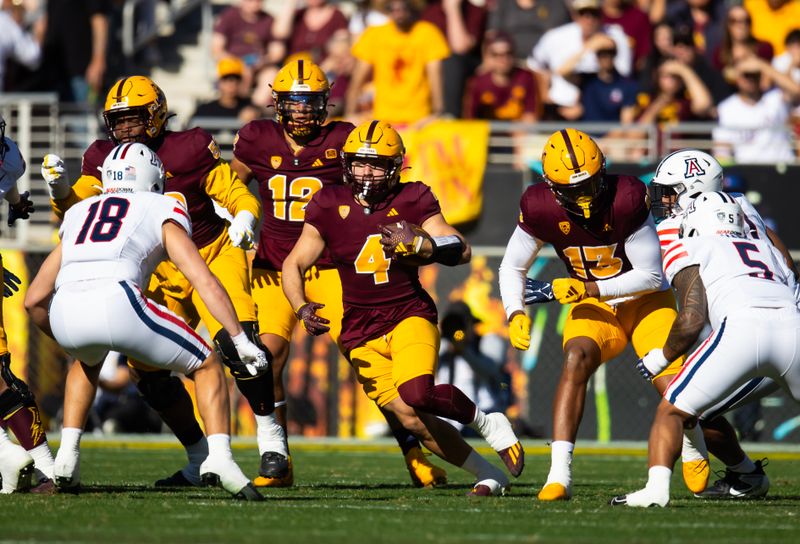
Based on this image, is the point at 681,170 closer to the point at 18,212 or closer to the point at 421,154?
the point at 18,212

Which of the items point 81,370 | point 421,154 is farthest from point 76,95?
point 81,370

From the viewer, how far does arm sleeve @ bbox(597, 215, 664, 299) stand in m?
7.74

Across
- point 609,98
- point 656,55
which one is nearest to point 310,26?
point 609,98

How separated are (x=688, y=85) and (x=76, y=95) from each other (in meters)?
5.95

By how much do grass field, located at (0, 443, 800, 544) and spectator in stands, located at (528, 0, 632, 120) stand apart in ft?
19.4

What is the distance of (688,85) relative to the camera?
13914mm

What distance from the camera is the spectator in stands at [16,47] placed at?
1471cm

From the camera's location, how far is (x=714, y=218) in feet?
23.6

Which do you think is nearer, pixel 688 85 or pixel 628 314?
pixel 628 314

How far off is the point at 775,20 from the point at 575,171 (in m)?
7.94

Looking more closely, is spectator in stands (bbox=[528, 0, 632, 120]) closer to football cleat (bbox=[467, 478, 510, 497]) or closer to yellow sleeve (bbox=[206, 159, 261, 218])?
yellow sleeve (bbox=[206, 159, 261, 218])

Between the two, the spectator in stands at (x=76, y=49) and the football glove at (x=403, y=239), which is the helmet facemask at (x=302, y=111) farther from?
the spectator in stands at (x=76, y=49)

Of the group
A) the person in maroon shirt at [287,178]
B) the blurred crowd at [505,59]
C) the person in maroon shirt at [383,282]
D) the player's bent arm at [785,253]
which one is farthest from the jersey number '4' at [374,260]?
the blurred crowd at [505,59]

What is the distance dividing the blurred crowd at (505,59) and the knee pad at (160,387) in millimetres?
5350
